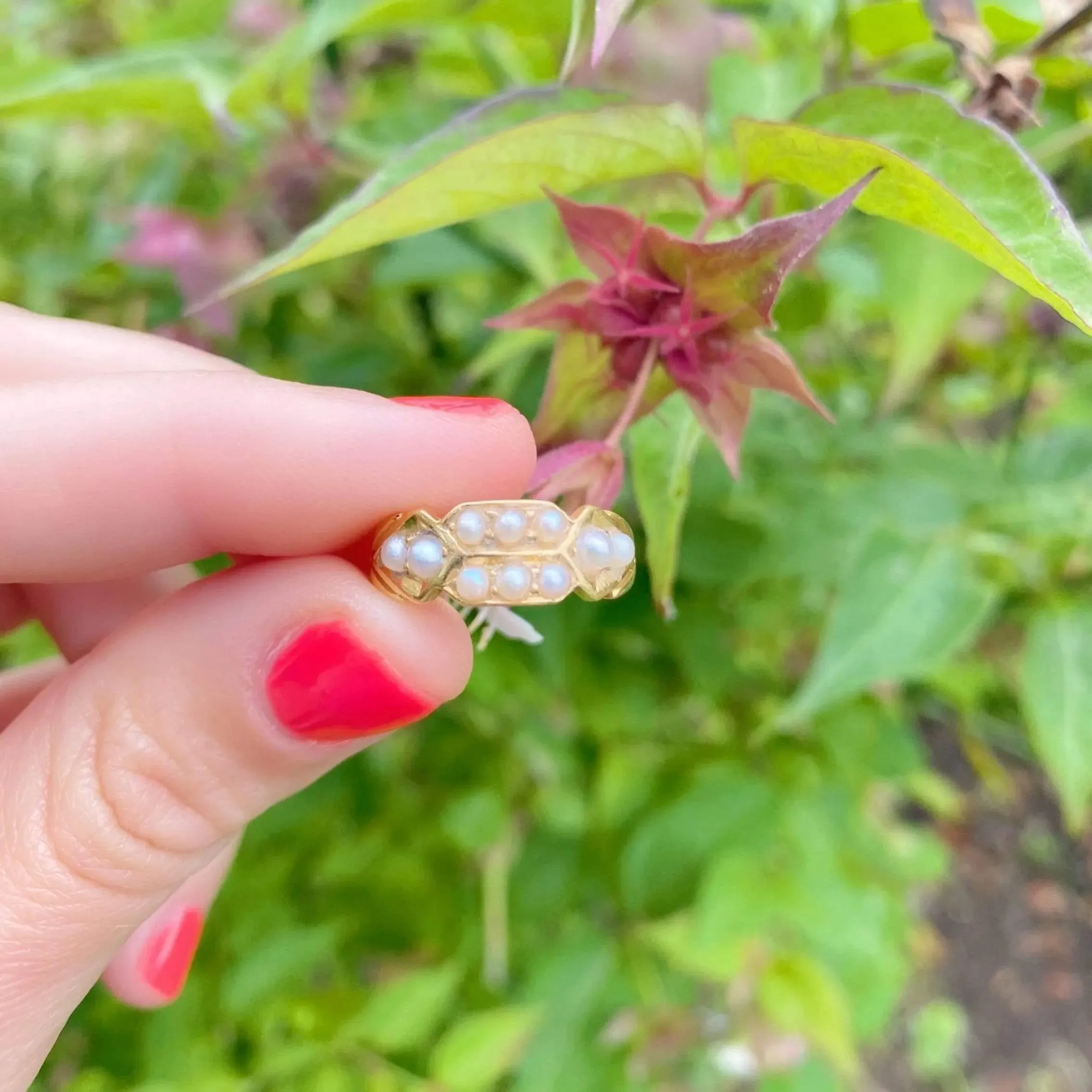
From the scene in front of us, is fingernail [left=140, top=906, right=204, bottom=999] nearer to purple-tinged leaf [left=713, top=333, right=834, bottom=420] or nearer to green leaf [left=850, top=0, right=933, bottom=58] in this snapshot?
purple-tinged leaf [left=713, top=333, right=834, bottom=420]

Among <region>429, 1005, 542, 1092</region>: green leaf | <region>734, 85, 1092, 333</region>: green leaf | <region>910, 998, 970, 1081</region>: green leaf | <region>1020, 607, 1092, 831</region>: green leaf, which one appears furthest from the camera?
<region>910, 998, 970, 1081</region>: green leaf

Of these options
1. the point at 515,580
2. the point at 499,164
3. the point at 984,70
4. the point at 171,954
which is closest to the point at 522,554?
the point at 515,580

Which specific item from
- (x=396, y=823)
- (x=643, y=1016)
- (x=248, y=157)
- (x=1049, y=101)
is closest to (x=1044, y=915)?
(x=643, y=1016)

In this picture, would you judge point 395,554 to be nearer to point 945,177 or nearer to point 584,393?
point 584,393

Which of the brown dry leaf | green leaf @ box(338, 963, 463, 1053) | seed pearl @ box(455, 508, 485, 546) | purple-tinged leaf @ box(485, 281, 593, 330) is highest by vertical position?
the brown dry leaf

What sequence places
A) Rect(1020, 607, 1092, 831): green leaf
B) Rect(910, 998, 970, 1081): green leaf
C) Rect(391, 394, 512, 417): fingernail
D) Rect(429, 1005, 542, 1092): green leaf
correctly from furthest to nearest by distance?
Rect(910, 998, 970, 1081): green leaf
Rect(429, 1005, 542, 1092): green leaf
Rect(1020, 607, 1092, 831): green leaf
Rect(391, 394, 512, 417): fingernail

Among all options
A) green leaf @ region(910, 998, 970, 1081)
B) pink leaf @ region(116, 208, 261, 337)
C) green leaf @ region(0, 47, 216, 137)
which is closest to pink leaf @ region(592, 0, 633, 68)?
green leaf @ region(0, 47, 216, 137)

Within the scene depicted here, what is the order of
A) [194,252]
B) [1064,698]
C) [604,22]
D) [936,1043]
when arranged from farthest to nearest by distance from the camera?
[936,1043], [194,252], [1064,698], [604,22]

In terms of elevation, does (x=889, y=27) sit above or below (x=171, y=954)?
above
